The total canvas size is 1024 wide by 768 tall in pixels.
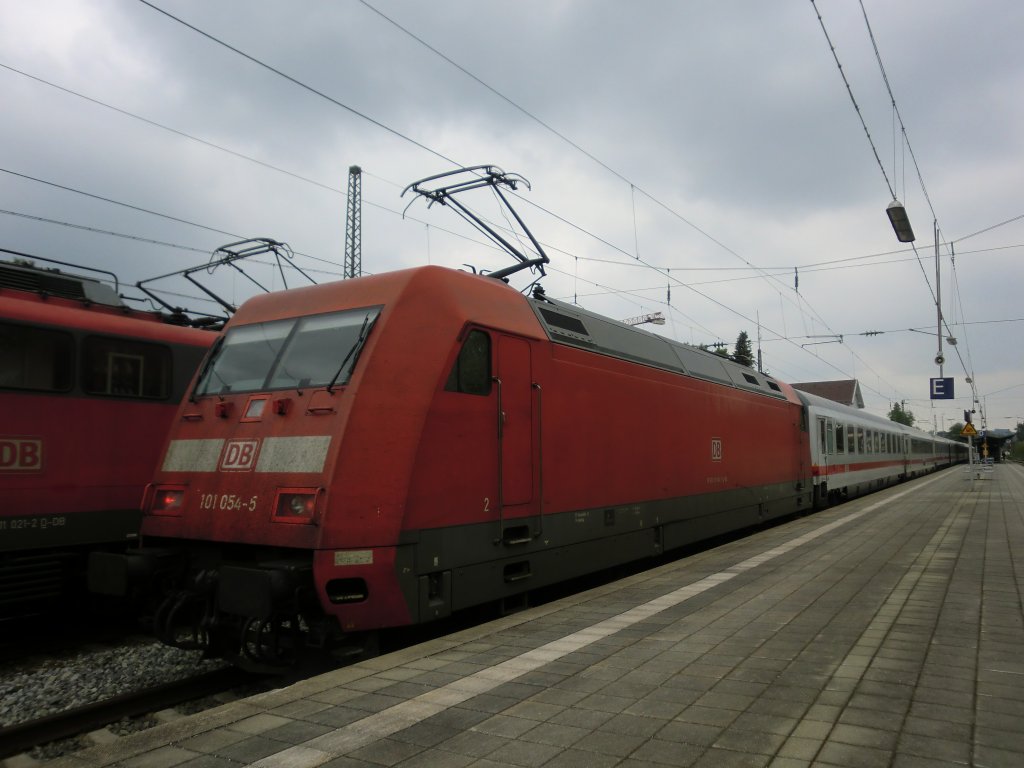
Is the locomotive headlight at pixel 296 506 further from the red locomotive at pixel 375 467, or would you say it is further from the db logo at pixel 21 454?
the db logo at pixel 21 454

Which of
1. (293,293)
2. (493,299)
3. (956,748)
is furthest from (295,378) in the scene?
(956,748)

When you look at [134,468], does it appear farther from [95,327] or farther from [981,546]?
[981,546]

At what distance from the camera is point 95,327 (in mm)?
7984

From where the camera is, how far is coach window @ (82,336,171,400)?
25.5ft

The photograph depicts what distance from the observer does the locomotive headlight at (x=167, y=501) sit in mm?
6191

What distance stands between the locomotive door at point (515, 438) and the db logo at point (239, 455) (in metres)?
2.06

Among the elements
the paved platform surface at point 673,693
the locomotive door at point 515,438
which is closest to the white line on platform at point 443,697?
the paved platform surface at point 673,693

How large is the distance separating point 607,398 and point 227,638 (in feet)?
15.5

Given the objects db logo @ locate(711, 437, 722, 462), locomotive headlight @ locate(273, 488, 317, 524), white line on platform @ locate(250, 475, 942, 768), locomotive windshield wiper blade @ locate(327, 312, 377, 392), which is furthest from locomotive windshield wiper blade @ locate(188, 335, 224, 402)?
db logo @ locate(711, 437, 722, 462)

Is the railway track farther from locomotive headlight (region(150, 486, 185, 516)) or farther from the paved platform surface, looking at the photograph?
the paved platform surface

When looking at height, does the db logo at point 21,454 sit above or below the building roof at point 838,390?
below

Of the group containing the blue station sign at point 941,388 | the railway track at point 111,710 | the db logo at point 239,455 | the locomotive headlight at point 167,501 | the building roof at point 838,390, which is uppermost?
the building roof at point 838,390

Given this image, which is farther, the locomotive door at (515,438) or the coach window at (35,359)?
the coach window at (35,359)

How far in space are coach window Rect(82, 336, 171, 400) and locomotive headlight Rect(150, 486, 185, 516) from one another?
82.3 inches
